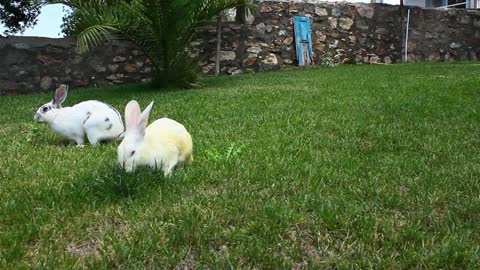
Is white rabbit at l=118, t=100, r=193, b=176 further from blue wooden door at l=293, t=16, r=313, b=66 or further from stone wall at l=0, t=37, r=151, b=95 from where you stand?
blue wooden door at l=293, t=16, r=313, b=66

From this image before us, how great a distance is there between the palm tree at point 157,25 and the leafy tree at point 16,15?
395 inches

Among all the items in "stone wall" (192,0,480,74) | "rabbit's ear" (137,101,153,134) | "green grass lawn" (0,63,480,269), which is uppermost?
"rabbit's ear" (137,101,153,134)

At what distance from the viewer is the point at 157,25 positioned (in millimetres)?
7785

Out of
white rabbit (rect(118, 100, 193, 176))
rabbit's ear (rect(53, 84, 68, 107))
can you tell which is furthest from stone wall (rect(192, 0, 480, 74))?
white rabbit (rect(118, 100, 193, 176))

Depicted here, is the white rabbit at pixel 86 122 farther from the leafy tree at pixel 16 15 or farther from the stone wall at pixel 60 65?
the leafy tree at pixel 16 15

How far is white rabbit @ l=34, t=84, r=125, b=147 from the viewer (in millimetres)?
3527

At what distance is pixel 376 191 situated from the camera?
2.37 meters

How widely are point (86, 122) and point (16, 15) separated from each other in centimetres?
1619

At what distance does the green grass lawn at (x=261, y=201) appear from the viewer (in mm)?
1752

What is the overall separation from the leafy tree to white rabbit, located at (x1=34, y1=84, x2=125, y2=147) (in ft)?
47.4

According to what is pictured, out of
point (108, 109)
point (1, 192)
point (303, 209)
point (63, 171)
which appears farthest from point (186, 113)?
point (303, 209)

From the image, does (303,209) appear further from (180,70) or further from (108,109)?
(180,70)

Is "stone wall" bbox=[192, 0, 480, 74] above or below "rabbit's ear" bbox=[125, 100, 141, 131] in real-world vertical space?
below

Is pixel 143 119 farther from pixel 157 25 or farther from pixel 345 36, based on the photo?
pixel 345 36
